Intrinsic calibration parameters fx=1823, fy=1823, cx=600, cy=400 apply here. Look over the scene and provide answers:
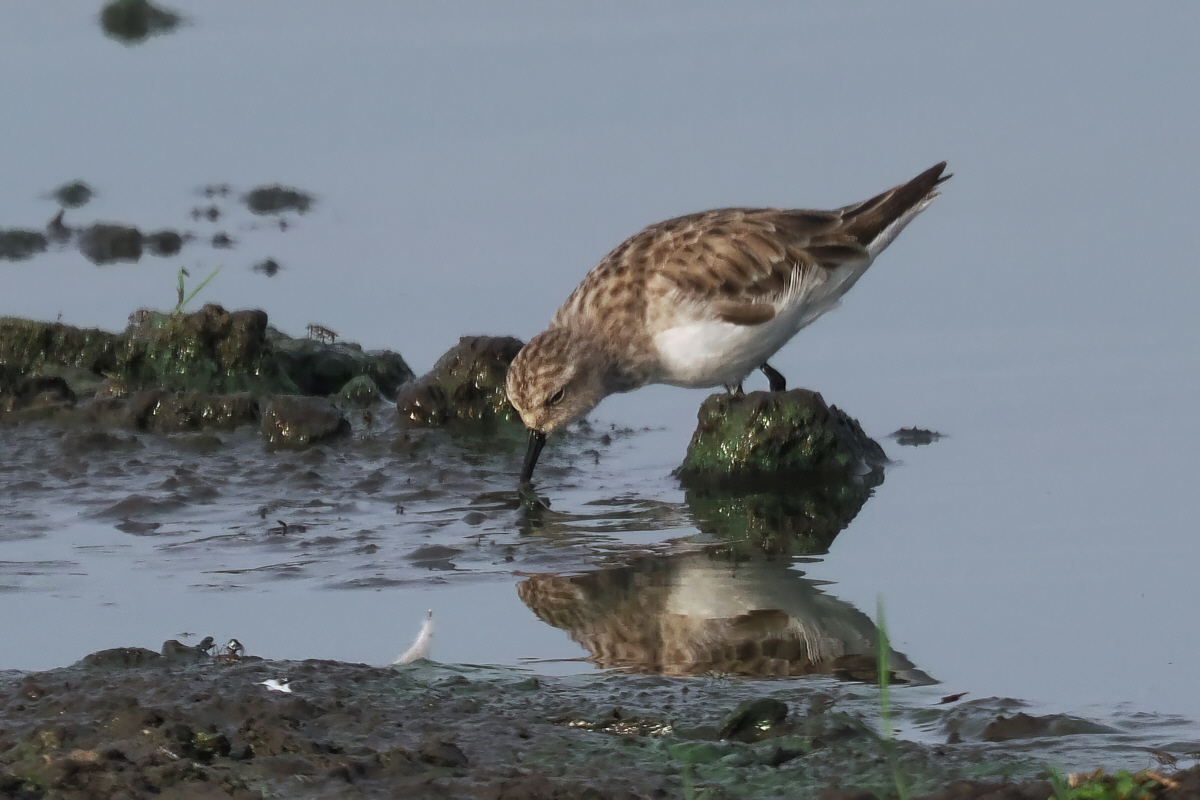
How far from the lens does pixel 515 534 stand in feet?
23.2

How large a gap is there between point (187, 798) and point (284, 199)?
8438 mm

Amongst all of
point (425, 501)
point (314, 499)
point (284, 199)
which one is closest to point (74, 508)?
point (314, 499)

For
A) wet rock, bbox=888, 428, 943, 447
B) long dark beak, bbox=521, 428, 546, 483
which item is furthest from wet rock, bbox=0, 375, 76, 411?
wet rock, bbox=888, 428, 943, 447

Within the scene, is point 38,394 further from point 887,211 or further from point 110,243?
point 887,211

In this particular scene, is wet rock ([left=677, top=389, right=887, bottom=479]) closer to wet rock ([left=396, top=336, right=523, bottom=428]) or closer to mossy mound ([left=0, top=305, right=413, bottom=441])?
wet rock ([left=396, top=336, right=523, bottom=428])

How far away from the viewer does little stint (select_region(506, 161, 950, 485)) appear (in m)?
8.34

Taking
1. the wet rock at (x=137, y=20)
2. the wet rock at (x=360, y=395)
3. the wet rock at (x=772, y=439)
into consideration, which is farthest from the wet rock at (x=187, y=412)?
the wet rock at (x=137, y=20)

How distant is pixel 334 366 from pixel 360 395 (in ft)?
1.58

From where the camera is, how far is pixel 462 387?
29.0ft

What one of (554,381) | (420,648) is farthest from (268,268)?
(420,648)

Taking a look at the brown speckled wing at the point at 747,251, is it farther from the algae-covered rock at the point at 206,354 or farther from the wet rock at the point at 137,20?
the wet rock at the point at 137,20

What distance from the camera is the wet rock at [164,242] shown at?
1137 centimetres

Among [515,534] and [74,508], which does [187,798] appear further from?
[74,508]

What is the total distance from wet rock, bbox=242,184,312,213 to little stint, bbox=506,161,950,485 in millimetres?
3779
